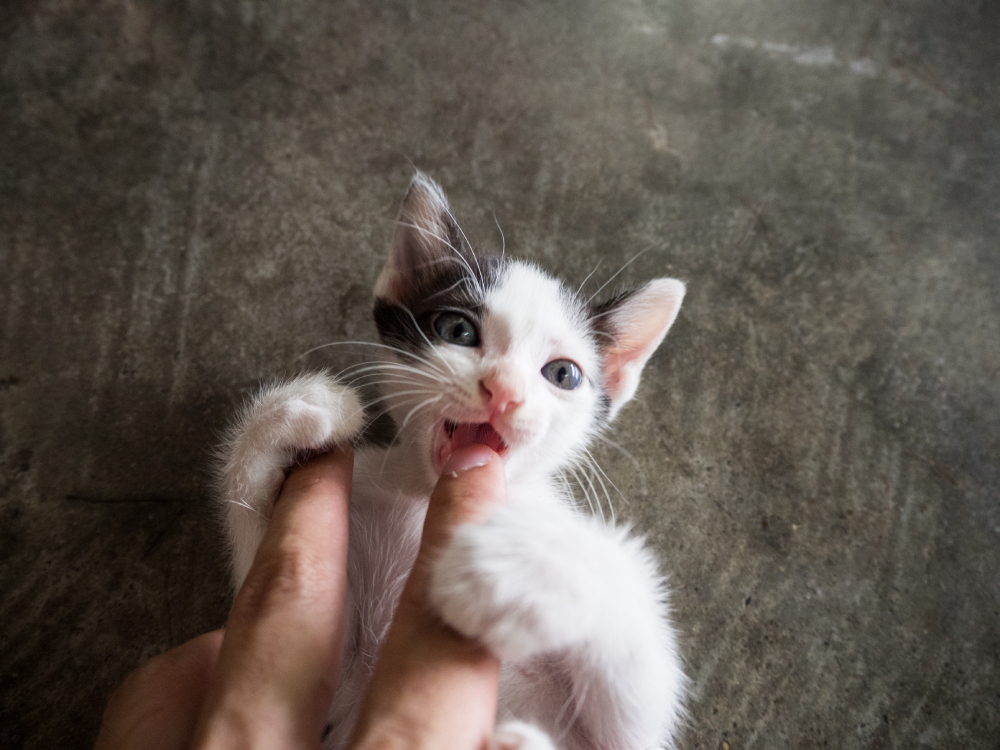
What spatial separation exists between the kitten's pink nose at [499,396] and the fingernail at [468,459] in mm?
82

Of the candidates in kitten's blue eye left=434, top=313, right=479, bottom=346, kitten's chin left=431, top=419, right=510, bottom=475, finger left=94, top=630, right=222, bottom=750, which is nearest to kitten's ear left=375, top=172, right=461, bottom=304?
kitten's blue eye left=434, top=313, right=479, bottom=346

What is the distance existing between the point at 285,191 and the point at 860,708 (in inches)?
83.0

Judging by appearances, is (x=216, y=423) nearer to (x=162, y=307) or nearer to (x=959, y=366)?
(x=162, y=307)

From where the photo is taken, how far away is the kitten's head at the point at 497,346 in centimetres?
100

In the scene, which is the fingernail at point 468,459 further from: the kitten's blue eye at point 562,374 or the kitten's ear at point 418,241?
the kitten's ear at point 418,241

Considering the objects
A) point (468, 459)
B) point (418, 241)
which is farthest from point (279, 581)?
point (418, 241)

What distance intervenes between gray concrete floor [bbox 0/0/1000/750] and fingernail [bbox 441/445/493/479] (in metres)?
0.66

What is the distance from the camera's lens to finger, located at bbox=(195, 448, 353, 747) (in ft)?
2.63

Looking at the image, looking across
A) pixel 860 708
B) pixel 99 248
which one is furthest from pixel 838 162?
pixel 99 248

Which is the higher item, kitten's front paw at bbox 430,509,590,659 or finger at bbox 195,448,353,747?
kitten's front paw at bbox 430,509,590,659

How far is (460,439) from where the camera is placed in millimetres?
1079

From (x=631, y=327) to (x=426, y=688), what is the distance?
0.86 meters

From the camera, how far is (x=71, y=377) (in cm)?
143

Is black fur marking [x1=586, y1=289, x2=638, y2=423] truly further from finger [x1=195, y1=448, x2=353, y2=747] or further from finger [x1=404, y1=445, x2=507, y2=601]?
finger [x1=195, y1=448, x2=353, y2=747]
